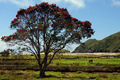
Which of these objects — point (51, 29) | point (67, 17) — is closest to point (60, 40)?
point (51, 29)

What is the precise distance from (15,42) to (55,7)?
9.92 metres

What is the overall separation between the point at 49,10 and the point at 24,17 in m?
5.02

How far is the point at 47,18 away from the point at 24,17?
445 cm

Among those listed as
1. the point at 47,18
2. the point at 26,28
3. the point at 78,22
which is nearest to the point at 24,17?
the point at 26,28

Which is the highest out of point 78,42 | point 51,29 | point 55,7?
point 55,7

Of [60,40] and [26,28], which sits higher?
[26,28]

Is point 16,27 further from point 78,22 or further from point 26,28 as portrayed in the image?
point 78,22

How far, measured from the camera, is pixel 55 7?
26.0 metres

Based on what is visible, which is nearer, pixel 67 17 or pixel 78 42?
pixel 67 17

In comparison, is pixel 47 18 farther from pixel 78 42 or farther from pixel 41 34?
pixel 78 42

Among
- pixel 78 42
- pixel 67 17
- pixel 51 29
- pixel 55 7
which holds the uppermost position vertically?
pixel 55 7

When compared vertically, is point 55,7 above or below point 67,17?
above

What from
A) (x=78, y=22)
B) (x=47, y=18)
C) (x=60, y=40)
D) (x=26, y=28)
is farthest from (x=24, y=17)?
(x=78, y=22)

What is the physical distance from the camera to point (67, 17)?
25.4 meters
